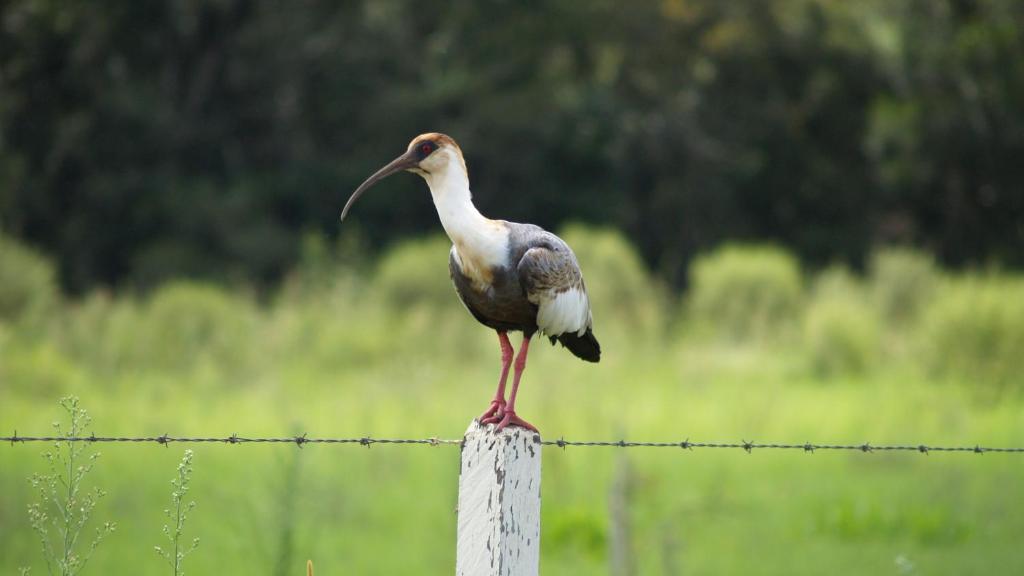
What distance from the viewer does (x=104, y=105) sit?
2362 centimetres

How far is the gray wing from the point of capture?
4.16 meters

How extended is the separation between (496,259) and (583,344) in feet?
1.88

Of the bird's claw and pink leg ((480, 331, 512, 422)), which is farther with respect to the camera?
pink leg ((480, 331, 512, 422))

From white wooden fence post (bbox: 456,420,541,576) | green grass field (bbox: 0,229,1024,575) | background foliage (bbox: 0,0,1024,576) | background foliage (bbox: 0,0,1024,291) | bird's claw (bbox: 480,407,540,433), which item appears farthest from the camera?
background foliage (bbox: 0,0,1024,291)

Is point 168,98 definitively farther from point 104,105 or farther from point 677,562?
point 677,562

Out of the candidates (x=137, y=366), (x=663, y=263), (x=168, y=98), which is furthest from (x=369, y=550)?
(x=663, y=263)

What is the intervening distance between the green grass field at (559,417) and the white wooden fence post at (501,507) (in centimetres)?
246

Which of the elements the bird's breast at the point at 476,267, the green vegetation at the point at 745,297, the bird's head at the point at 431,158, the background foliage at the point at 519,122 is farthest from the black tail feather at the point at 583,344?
the background foliage at the point at 519,122

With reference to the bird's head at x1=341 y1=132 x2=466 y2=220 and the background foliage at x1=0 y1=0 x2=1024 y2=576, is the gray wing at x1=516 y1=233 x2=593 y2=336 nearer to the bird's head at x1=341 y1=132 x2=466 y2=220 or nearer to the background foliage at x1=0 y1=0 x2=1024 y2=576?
the bird's head at x1=341 y1=132 x2=466 y2=220

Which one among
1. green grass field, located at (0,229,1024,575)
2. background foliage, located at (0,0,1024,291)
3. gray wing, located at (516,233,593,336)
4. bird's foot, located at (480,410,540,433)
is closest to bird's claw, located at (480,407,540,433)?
bird's foot, located at (480,410,540,433)

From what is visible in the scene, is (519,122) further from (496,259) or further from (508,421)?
(508,421)

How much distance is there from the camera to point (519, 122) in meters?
25.8

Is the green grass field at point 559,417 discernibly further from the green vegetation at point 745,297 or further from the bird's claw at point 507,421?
the bird's claw at point 507,421

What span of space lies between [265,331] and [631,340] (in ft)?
14.3
